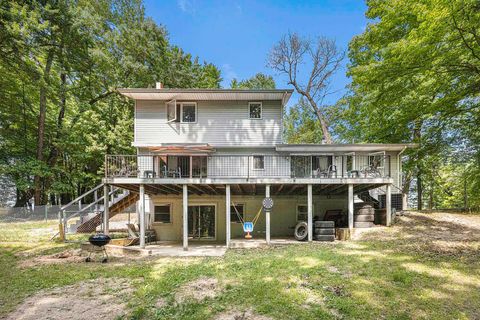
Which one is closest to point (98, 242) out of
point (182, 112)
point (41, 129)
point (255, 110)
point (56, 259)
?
point (56, 259)

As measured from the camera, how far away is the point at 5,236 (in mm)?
12711

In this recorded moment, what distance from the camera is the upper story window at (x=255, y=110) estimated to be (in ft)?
46.3

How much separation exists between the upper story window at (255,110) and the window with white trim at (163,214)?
664cm

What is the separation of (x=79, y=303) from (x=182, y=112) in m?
10.3

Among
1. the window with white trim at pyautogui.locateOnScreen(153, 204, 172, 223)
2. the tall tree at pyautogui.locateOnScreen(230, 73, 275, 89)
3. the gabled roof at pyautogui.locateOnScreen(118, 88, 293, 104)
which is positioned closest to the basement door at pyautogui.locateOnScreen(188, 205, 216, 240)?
the window with white trim at pyautogui.locateOnScreen(153, 204, 172, 223)

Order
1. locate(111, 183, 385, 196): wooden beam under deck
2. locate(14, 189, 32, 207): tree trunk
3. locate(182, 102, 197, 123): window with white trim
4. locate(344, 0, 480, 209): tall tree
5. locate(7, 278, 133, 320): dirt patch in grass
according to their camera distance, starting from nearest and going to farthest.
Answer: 1. locate(7, 278, 133, 320): dirt patch in grass
2. locate(344, 0, 480, 209): tall tree
3. locate(111, 183, 385, 196): wooden beam under deck
4. locate(182, 102, 197, 123): window with white trim
5. locate(14, 189, 32, 207): tree trunk

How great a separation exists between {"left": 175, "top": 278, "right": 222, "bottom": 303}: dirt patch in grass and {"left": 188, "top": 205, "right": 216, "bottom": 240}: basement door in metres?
7.55

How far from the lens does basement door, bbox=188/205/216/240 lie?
14.0 meters

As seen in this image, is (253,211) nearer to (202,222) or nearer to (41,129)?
(202,222)

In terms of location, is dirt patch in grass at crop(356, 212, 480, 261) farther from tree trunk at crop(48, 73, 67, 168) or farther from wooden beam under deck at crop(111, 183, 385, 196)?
tree trunk at crop(48, 73, 67, 168)

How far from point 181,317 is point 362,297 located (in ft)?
11.8

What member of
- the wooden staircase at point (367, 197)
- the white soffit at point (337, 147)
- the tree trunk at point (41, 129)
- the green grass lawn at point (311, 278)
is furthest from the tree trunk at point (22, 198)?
the wooden staircase at point (367, 197)

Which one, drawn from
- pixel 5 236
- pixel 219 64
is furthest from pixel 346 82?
pixel 5 236

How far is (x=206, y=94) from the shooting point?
13.4 m
